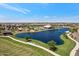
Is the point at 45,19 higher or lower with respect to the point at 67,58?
higher

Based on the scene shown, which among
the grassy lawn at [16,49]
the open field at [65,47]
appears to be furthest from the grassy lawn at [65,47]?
the grassy lawn at [16,49]

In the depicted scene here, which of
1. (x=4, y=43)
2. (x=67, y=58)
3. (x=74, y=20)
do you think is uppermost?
(x=74, y=20)

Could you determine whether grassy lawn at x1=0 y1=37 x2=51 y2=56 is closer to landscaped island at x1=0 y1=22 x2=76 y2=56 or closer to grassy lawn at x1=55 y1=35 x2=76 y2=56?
landscaped island at x1=0 y1=22 x2=76 y2=56

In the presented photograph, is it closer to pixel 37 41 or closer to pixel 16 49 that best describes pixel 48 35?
pixel 37 41

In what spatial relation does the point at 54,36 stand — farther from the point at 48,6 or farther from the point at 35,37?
the point at 48,6

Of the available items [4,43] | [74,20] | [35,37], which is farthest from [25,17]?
[74,20]

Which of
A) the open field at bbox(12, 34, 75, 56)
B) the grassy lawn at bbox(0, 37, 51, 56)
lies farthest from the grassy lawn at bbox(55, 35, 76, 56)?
the grassy lawn at bbox(0, 37, 51, 56)
